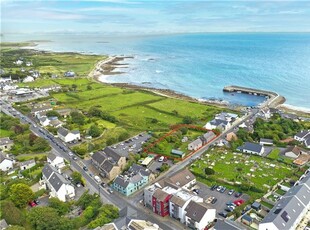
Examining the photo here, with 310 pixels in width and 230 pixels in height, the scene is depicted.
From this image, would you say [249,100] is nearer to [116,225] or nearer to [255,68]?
[255,68]

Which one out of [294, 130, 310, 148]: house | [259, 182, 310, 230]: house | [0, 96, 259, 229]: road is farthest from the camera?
[294, 130, 310, 148]: house

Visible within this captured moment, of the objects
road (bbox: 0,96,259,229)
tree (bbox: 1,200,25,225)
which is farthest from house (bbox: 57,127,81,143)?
tree (bbox: 1,200,25,225)

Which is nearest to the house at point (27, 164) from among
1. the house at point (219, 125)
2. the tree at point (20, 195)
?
the tree at point (20, 195)

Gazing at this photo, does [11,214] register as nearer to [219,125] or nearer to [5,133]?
[5,133]

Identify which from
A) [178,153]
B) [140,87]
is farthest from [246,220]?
[140,87]

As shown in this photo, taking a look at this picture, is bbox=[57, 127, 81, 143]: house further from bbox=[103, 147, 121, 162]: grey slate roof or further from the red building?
the red building
